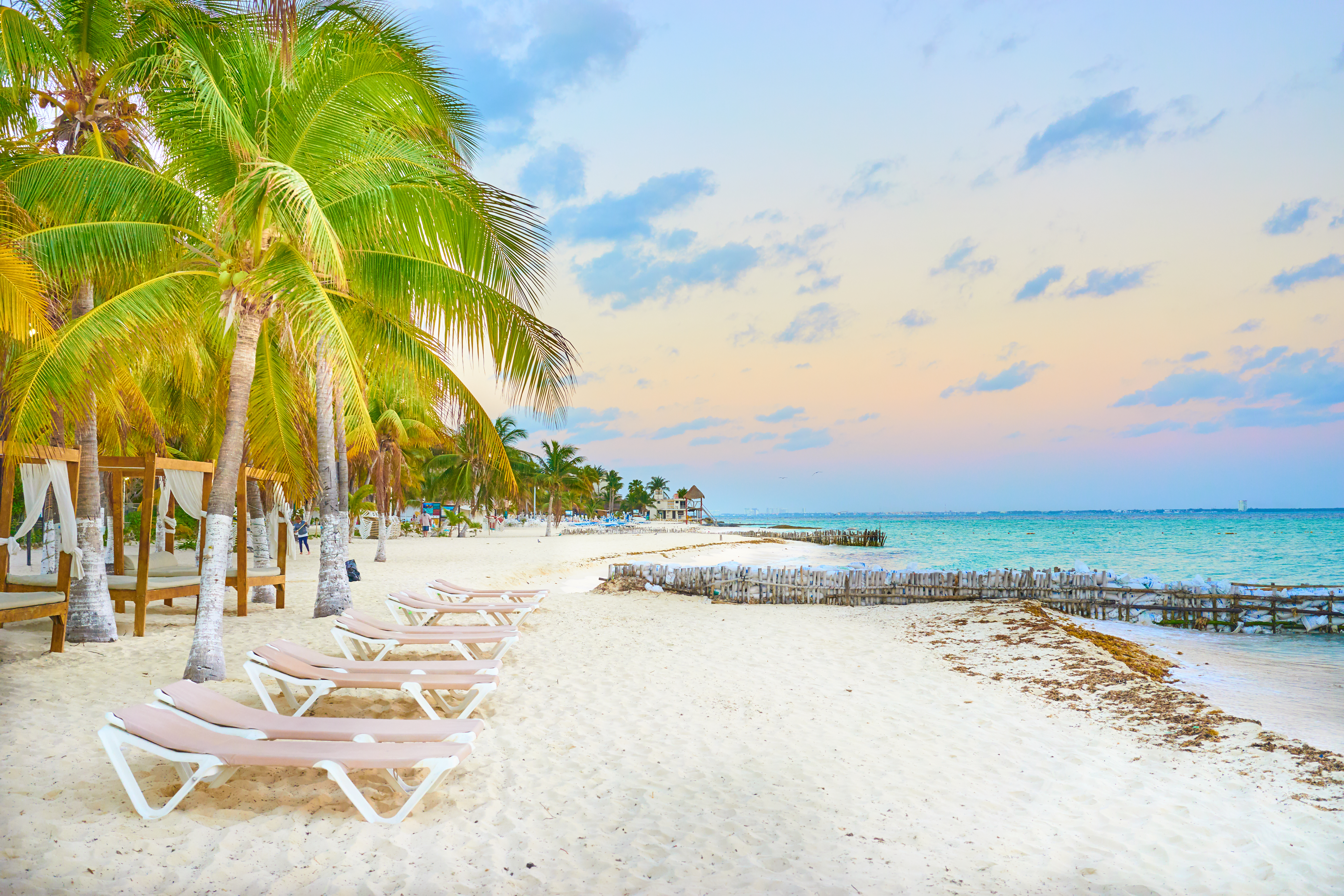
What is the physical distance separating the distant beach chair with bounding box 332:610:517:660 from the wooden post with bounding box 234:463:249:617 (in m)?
3.69

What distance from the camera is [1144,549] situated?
41.6 meters

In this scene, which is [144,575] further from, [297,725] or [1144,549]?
[1144,549]

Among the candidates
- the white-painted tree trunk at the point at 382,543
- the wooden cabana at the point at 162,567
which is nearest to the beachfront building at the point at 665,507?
the white-painted tree trunk at the point at 382,543

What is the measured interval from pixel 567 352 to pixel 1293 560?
4012 centimetres

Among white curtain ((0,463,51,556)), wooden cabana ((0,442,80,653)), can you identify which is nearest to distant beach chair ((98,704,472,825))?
wooden cabana ((0,442,80,653))

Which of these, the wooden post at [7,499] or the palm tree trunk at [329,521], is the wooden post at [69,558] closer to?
the wooden post at [7,499]

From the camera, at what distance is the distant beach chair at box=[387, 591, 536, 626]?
322 inches

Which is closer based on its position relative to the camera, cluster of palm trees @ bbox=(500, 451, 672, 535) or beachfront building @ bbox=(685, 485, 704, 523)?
cluster of palm trees @ bbox=(500, 451, 672, 535)

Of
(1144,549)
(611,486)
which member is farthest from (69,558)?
(611,486)

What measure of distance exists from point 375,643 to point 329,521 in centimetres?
412

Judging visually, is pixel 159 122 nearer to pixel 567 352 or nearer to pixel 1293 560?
pixel 567 352

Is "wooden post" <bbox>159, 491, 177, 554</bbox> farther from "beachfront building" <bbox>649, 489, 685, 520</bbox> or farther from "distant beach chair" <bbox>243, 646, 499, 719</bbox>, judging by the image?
"beachfront building" <bbox>649, 489, 685, 520</bbox>

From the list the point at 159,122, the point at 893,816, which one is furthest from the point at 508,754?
the point at 159,122

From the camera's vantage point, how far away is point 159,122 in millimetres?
5883
